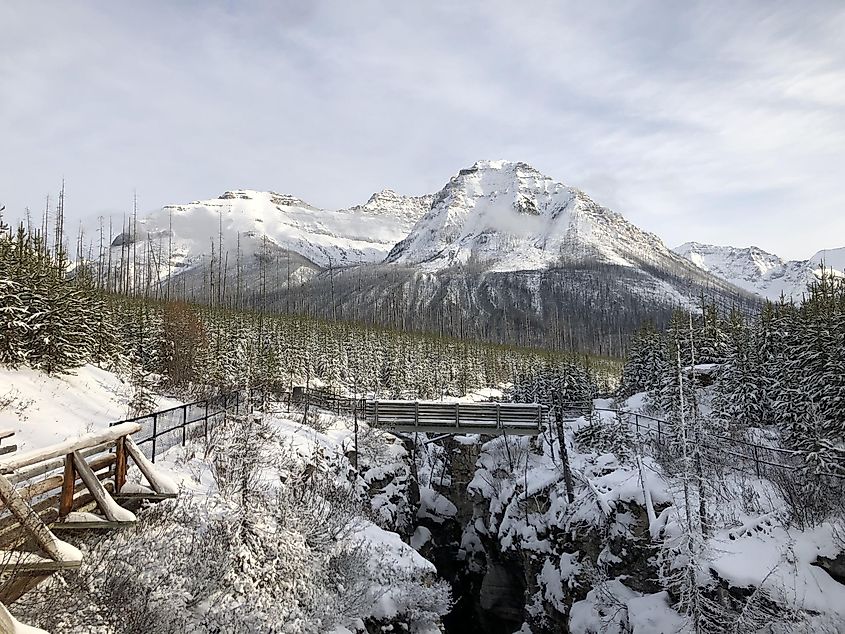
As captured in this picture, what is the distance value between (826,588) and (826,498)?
3.42 m

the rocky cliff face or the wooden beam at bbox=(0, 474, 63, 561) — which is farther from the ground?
the wooden beam at bbox=(0, 474, 63, 561)

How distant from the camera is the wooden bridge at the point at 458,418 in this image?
31500mm

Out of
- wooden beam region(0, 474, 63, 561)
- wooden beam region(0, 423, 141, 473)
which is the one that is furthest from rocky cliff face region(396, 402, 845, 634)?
wooden beam region(0, 474, 63, 561)

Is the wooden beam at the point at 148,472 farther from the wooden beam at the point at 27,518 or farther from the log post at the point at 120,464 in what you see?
the wooden beam at the point at 27,518

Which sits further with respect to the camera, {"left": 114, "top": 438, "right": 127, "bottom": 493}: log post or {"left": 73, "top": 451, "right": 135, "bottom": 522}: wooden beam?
{"left": 114, "top": 438, "right": 127, "bottom": 493}: log post

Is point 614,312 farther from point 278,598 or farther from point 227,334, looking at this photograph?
point 278,598

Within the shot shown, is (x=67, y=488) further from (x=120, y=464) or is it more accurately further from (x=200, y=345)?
(x=200, y=345)

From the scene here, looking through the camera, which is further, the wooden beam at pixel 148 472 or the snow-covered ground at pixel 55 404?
the snow-covered ground at pixel 55 404

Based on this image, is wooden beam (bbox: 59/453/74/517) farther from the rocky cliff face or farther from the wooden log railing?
the rocky cliff face

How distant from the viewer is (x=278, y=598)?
11484mm

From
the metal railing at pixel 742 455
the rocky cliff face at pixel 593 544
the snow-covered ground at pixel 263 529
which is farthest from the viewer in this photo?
the metal railing at pixel 742 455

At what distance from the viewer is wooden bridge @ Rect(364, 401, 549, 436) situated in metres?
31.5

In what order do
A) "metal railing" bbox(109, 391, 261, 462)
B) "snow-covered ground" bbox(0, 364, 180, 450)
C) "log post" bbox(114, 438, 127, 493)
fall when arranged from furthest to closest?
"snow-covered ground" bbox(0, 364, 180, 450)
"metal railing" bbox(109, 391, 261, 462)
"log post" bbox(114, 438, 127, 493)

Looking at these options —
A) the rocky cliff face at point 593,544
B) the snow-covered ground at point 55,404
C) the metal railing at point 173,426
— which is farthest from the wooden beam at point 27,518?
the rocky cliff face at point 593,544
